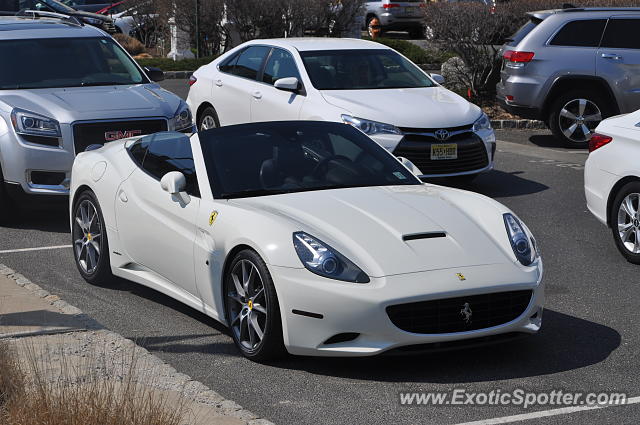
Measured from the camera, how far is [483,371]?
22.6 ft

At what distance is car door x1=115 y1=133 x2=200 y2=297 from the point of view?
782 cm

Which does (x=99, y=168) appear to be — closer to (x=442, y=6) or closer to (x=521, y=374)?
(x=521, y=374)

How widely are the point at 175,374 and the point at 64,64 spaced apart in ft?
22.0

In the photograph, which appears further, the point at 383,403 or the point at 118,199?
the point at 118,199

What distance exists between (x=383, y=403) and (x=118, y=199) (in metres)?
3.24

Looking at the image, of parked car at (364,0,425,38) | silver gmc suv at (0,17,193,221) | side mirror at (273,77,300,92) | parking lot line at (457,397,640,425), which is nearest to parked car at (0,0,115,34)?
parked car at (364,0,425,38)

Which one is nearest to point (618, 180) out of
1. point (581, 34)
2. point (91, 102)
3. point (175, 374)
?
point (175, 374)

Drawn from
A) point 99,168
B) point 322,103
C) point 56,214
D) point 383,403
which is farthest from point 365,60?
point 383,403

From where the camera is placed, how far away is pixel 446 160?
1253 centimetres

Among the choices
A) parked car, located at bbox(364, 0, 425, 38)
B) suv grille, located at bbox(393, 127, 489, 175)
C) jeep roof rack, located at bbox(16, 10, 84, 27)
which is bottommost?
parked car, located at bbox(364, 0, 425, 38)

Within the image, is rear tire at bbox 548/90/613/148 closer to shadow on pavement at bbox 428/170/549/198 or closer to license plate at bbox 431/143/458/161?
Answer: shadow on pavement at bbox 428/170/549/198

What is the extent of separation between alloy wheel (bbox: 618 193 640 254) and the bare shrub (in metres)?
21.7

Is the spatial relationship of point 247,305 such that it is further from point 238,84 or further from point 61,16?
point 61,16

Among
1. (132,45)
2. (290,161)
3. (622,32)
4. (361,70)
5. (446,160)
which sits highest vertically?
(290,161)
